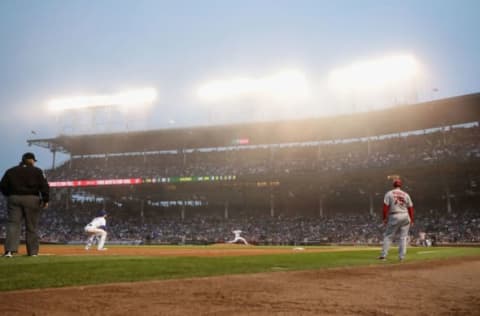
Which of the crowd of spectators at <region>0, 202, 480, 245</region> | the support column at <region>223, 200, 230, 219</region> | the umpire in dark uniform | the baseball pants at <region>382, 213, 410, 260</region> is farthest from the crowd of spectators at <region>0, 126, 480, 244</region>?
the umpire in dark uniform

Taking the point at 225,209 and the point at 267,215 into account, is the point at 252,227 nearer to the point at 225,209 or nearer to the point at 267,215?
the point at 267,215

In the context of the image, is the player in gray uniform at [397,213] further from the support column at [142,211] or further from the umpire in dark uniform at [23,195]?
the support column at [142,211]

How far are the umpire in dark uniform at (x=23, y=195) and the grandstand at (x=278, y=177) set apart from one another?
3085cm

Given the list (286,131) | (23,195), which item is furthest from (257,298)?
(286,131)

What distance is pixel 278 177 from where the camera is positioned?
141 ft

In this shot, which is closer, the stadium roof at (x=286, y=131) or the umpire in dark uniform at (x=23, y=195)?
the umpire in dark uniform at (x=23, y=195)

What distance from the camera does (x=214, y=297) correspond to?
166 inches

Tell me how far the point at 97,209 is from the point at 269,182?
2100 cm

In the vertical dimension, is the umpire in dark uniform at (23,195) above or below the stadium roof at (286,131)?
below

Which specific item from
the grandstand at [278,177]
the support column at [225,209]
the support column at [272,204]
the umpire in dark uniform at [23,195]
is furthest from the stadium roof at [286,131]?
the umpire in dark uniform at [23,195]

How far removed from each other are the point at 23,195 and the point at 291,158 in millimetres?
40600

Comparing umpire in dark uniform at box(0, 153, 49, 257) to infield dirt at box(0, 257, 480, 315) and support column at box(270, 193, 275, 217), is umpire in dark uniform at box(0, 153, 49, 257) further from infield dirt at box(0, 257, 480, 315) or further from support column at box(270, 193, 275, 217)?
support column at box(270, 193, 275, 217)

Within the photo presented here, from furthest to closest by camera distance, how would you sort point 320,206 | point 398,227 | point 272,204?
point 272,204 → point 320,206 → point 398,227

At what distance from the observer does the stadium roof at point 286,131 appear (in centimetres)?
3981
